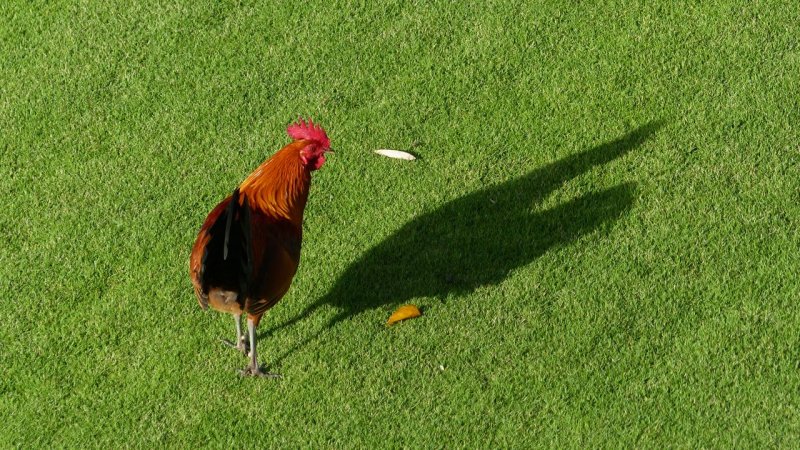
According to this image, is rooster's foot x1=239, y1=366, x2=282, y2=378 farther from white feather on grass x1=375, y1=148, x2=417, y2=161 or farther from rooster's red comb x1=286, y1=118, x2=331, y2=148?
white feather on grass x1=375, y1=148, x2=417, y2=161

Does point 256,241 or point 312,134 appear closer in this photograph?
point 256,241

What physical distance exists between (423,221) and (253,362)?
142cm

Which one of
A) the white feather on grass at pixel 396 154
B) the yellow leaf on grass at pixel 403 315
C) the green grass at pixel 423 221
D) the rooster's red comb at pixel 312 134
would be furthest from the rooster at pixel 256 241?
the white feather on grass at pixel 396 154

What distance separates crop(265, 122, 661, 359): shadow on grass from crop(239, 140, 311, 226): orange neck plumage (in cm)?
76

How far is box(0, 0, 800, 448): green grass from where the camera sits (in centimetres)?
570

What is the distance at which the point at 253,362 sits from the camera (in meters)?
5.80

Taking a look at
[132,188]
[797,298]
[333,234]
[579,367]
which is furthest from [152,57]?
[797,298]

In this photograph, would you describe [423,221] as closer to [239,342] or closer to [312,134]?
[312,134]

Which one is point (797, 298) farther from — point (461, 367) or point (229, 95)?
point (229, 95)

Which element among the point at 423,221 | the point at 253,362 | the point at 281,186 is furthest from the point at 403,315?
the point at 281,186

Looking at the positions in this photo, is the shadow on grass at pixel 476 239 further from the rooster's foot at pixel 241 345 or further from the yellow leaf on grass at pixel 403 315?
the rooster's foot at pixel 241 345

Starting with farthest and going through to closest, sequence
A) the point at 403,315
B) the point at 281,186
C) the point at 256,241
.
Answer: the point at 403,315 < the point at 281,186 < the point at 256,241

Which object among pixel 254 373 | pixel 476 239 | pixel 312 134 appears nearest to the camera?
pixel 312 134

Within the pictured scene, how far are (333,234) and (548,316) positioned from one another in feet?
4.64
